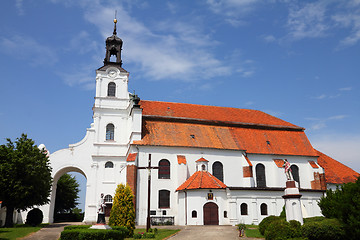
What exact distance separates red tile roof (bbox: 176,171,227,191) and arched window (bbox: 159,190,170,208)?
1.68 metres

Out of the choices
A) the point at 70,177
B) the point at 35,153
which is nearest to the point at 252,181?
the point at 35,153

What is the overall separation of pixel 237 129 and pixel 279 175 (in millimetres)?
7979

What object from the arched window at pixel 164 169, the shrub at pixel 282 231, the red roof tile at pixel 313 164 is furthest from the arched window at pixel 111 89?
the shrub at pixel 282 231

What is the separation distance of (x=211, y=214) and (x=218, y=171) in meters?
7.18

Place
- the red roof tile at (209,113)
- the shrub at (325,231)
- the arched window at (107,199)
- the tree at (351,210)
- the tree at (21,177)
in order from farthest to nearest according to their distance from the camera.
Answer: the red roof tile at (209,113), the arched window at (107,199), the tree at (21,177), the shrub at (325,231), the tree at (351,210)

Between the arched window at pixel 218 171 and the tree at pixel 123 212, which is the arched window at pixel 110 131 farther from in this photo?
the tree at pixel 123 212

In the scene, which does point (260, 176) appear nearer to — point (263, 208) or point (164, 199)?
point (263, 208)

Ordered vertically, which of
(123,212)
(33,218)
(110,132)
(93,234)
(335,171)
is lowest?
(93,234)

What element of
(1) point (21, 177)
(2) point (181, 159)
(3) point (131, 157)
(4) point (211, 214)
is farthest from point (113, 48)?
(4) point (211, 214)

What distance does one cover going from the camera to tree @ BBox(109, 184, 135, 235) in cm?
2447

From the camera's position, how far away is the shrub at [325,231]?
18422 mm

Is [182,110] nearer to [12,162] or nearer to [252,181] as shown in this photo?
[252,181]

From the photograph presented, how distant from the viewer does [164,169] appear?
3706cm

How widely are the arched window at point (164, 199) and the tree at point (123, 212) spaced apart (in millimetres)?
10356
